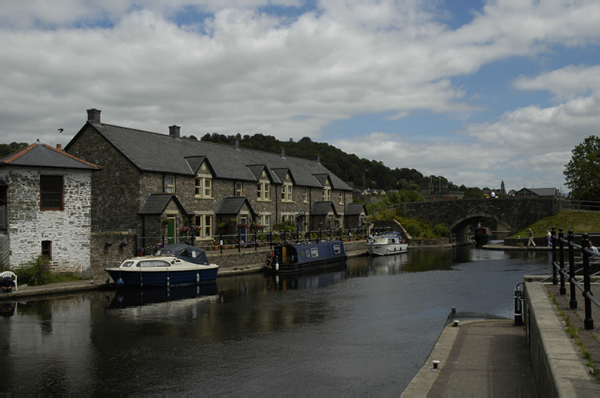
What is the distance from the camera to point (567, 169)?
69562 mm

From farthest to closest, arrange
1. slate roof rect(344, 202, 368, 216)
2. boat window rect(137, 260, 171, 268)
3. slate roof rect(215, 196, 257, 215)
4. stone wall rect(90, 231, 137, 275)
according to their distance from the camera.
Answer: slate roof rect(344, 202, 368, 216)
slate roof rect(215, 196, 257, 215)
stone wall rect(90, 231, 137, 275)
boat window rect(137, 260, 171, 268)

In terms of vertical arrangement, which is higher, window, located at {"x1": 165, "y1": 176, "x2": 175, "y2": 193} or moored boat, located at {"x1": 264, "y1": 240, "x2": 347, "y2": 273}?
window, located at {"x1": 165, "y1": 176, "x2": 175, "y2": 193}

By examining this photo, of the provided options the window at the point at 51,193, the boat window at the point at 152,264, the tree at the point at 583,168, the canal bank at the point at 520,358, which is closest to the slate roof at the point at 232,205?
the boat window at the point at 152,264

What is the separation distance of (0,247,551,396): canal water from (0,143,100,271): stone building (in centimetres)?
387

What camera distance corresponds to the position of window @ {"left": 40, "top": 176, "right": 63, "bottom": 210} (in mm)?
25328

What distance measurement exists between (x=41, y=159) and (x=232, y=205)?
15.2m

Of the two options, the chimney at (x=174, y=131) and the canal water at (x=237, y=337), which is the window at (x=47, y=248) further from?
the chimney at (x=174, y=131)

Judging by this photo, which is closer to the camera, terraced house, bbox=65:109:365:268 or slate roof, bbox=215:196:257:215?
terraced house, bbox=65:109:365:268

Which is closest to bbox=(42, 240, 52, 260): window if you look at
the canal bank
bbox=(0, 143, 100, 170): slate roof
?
bbox=(0, 143, 100, 170): slate roof

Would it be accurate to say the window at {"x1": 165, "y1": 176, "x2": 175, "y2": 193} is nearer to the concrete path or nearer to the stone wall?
the stone wall

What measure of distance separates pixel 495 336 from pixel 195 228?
23851mm

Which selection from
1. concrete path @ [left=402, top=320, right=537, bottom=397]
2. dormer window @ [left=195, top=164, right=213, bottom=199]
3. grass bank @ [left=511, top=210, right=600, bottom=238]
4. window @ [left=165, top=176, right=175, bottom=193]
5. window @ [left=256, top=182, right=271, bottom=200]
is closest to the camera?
concrete path @ [left=402, top=320, right=537, bottom=397]

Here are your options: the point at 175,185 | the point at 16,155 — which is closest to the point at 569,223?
the point at 175,185

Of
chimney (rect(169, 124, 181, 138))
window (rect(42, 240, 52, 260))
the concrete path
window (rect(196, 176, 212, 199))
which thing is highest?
chimney (rect(169, 124, 181, 138))
